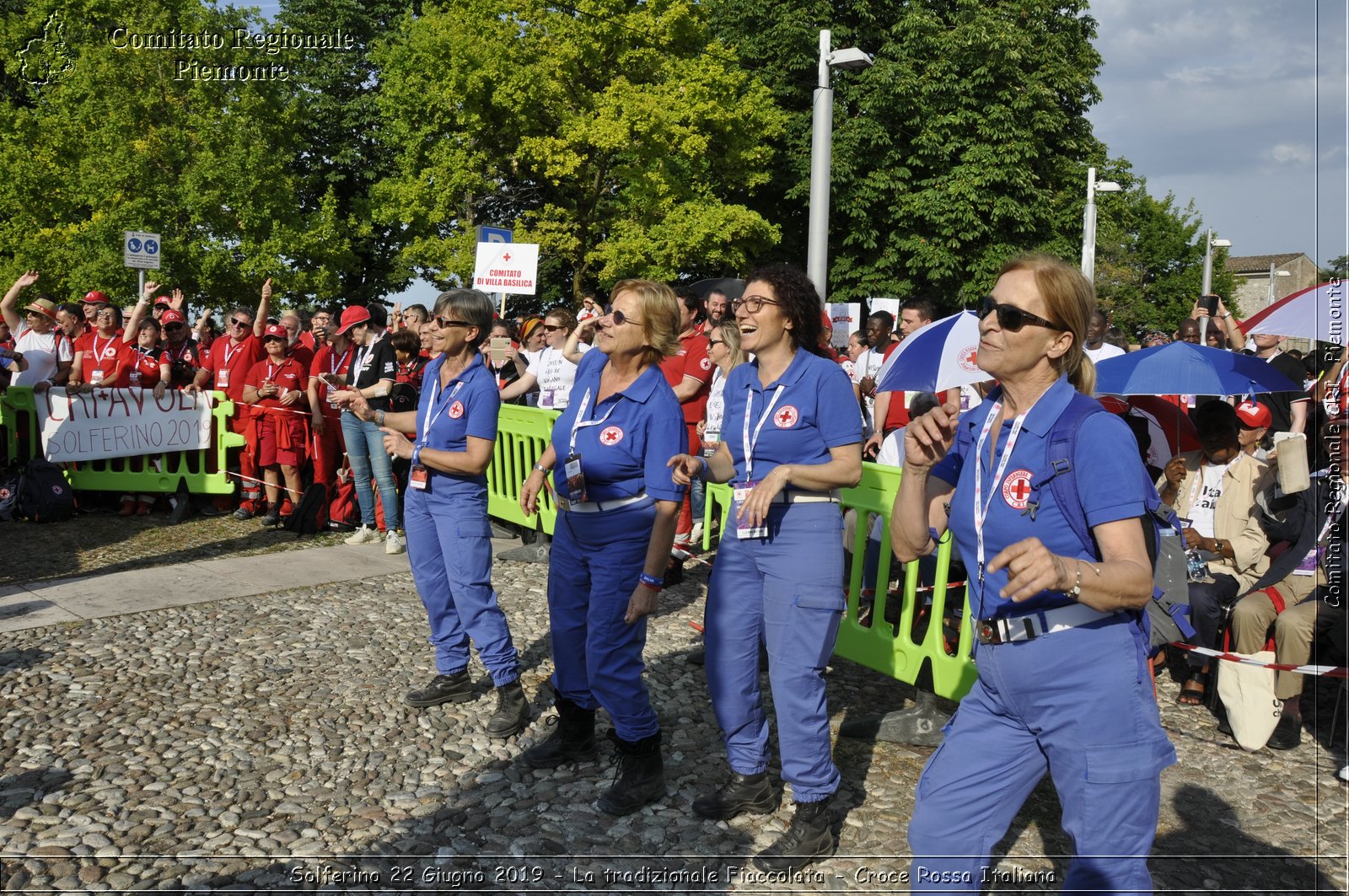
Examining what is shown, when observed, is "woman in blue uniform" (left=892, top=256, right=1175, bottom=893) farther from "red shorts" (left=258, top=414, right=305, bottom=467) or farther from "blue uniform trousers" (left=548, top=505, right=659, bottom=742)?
"red shorts" (left=258, top=414, right=305, bottom=467)

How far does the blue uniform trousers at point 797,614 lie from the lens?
12.5 ft

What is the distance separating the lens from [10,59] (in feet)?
100

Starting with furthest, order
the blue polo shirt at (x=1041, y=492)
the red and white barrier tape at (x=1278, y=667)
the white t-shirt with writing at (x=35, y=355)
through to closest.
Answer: the white t-shirt with writing at (x=35, y=355) < the red and white barrier tape at (x=1278, y=667) < the blue polo shirt at (x=1041, y=492)

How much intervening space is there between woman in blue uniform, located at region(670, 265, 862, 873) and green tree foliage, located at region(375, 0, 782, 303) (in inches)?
1038

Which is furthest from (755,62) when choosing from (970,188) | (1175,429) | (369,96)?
(1175,429)

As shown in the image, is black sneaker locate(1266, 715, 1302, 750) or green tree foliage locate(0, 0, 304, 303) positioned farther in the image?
green tree foliage locate(0, 0, 304, 303)

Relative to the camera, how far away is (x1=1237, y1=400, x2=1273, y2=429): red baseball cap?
631 cm

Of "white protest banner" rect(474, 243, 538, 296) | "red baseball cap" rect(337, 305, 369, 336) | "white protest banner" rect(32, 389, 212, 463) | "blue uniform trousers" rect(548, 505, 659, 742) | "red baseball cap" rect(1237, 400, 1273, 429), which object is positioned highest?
"white protest banner" rect(474, 243, 538, 296)

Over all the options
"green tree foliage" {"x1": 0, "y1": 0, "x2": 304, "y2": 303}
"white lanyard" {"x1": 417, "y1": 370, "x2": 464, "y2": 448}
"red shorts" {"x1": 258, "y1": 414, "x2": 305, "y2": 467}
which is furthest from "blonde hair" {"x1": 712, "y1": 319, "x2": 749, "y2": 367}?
"green tree foliage" {"x1": 0, "y1": 0, "x2": 304, "y2": 303}

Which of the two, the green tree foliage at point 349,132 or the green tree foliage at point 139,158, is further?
the green tree foliage at point 349,132

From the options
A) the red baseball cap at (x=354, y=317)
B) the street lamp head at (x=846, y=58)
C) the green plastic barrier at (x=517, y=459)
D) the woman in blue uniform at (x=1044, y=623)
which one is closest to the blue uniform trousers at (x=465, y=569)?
the woman in blue uniform at (x=1044, y=623)

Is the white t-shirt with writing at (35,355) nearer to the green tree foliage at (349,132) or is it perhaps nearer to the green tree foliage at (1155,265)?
the green tree foliage at (349,132)

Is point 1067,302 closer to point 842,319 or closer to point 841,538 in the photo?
point 841,538

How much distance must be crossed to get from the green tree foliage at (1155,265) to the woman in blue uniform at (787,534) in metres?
47.9
